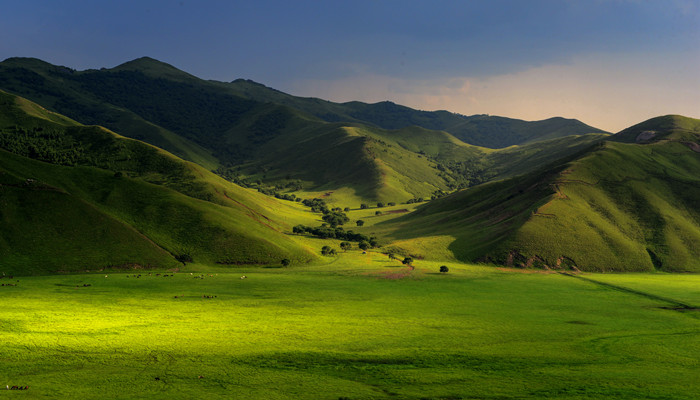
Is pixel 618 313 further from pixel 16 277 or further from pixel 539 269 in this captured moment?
pixel 16 277

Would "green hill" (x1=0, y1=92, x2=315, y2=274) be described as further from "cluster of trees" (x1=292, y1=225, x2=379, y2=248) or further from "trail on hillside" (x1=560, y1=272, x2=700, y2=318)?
"trail on hillside" (x1=560, y1=272, x2=700, y2=318)

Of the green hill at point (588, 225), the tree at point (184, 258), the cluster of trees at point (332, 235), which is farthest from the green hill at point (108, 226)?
the green hill at point (588, 225)

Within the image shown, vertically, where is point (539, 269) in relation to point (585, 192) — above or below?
below

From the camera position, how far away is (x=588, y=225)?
157 metres

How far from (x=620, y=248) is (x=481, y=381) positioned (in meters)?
129

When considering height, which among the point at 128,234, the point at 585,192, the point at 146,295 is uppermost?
the point at 585,192

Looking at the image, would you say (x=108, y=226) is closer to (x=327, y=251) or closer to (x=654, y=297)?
(x=327, y=251)

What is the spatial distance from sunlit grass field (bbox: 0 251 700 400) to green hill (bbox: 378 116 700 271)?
37488 mm

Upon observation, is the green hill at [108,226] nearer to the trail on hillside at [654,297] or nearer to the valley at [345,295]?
the valley at [345,295]

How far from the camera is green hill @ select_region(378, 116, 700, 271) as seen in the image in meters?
143

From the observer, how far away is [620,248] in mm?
147750

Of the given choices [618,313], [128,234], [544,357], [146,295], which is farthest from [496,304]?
[128,234]

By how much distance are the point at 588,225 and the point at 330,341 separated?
134432mm

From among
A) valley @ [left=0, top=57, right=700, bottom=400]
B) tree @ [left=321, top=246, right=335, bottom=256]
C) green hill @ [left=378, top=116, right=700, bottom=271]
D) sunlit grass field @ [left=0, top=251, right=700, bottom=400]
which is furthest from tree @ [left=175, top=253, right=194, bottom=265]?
green hill @ [left=378, top=116, right=700, bottom=271]
